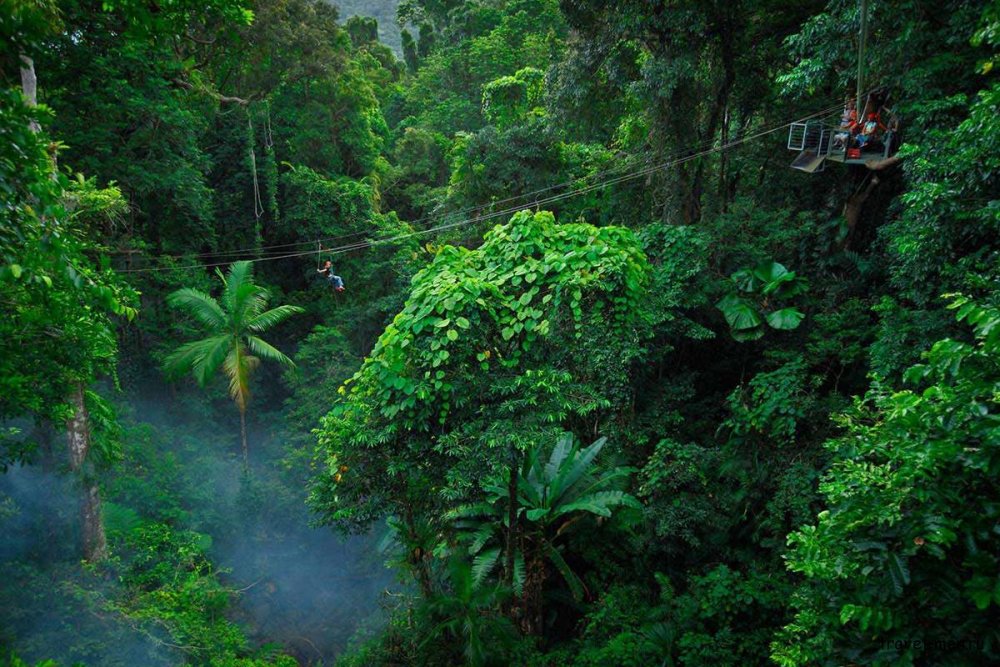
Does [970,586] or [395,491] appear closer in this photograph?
[970,586]

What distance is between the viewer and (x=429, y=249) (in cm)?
1648

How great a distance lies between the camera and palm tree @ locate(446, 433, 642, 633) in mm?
8480

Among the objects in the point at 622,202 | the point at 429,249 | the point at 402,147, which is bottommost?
the point at 429,249

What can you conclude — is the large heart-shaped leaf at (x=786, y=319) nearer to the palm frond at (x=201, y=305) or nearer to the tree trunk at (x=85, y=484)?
the tree trunk at (x=85, y=484)

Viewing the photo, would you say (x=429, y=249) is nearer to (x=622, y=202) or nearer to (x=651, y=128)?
(x=622, y=202)

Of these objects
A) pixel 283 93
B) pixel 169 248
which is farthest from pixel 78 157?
pixel 283 93

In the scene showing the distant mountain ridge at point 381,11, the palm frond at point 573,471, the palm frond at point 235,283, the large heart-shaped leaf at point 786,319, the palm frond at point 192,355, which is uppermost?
the distant mountain ridge at point 381,11

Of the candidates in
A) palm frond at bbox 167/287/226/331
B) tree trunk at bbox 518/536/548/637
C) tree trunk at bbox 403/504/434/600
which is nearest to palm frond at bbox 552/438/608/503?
tree trunk at bbox 518/536/548/637

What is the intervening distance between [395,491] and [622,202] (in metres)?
9.28

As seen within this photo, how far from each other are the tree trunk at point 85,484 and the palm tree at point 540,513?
683 centimetres

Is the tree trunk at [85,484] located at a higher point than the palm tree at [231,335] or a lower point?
lower

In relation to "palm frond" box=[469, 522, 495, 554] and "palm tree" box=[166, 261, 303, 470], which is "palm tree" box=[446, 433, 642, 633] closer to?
"palm frond" box=[469, 522, 495, 554]

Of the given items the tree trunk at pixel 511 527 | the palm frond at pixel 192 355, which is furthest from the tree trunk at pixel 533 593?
the palm frond at pixel 192 355

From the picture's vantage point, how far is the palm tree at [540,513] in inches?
334
